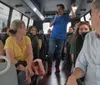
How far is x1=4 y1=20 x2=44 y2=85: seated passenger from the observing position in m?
2.50

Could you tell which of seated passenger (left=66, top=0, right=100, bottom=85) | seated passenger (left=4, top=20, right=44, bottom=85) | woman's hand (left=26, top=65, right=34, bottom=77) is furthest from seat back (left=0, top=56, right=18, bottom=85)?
woman's hand (left=26, top=65, right=34, bottom=77)

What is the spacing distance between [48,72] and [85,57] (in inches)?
145

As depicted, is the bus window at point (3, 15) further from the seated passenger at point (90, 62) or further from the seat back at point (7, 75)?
the seated passenger at point (90, 62)

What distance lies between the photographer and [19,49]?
2.59 metres

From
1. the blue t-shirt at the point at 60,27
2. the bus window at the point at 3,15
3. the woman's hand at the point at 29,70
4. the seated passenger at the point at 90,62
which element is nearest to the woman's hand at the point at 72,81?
the seated passenger at the point at 90,62

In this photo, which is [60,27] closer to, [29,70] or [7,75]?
[29,70]

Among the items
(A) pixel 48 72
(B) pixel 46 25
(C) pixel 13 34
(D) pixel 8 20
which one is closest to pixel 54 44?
(A) pixel 48 72

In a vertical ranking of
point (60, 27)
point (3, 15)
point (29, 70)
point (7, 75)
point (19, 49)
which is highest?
point (3, 15)

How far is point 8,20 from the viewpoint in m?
7.81

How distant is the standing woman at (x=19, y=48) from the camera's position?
2498 mm

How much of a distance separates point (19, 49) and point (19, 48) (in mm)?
13

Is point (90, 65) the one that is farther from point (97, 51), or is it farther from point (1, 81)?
point (1, 81)

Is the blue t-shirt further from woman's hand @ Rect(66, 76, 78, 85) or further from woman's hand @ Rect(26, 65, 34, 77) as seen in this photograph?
woman's hand @ Rect(66, 76, 78, 85)

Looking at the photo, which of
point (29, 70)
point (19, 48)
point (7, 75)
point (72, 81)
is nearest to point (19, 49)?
point (19, 48)
